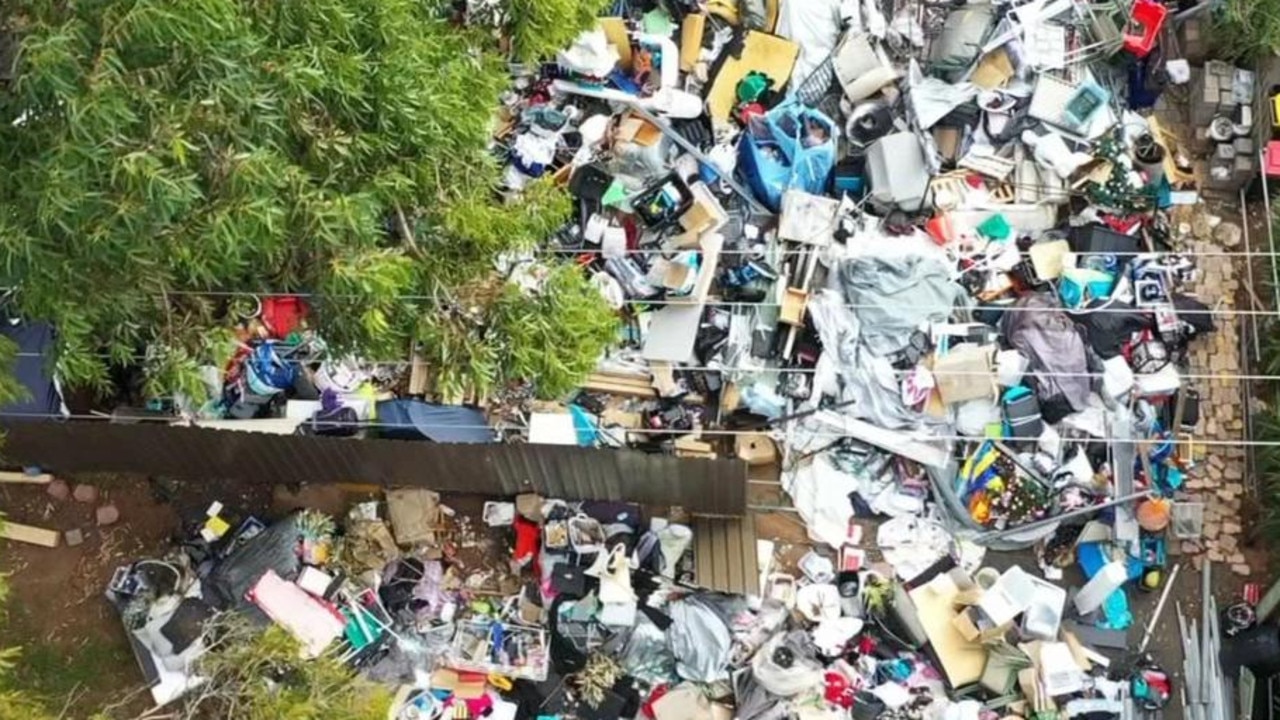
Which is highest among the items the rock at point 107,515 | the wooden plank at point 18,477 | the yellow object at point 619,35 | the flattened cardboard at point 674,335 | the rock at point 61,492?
the yellow object at point 619,35

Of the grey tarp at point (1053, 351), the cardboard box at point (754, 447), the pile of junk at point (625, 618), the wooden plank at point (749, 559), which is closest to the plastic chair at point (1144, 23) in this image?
the grey tarp at point (1053, 351)

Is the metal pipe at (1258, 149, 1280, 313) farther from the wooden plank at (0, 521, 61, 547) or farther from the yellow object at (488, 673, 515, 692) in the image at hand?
the wooden plank at (0, 521, 61, 547)

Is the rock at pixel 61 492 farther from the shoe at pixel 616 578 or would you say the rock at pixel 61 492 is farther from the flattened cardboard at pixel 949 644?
the flattened cardboard at pixel 949 644

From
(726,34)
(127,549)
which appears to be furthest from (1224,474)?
(127,549)

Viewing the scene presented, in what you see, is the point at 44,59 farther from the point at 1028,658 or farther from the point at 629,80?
the point at 1028,658

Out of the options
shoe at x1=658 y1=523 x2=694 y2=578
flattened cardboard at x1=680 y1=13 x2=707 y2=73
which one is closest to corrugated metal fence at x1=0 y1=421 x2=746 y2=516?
shoe at x1=658 y1=523 x2=694 y2=578

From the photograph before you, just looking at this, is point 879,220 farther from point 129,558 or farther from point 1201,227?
point 129,558
